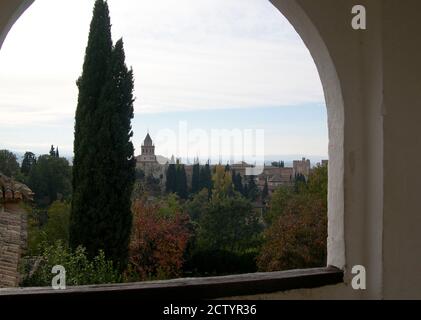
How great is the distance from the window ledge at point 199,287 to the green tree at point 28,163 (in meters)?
4.57

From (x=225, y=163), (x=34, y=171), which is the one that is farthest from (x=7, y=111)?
(x=225, y=163)

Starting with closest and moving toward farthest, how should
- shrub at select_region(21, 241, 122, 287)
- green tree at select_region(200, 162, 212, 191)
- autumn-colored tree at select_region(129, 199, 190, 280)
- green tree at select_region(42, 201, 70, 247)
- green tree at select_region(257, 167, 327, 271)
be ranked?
shrub at select_region(21, 241, 122, 287) < green tree at select_region(257, 167, 327, 271) < green tree at select_region(200, 162, 212, 191) < autumn-colored tree at select_region(129, 199, 190, 280) < green tree at select_region(42, 201, 70, 247)

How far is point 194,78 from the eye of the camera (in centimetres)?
576

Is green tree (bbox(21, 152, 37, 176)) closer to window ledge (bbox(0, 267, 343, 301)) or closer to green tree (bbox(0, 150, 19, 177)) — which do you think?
green tree (bbox(0, 150, 19, 177))

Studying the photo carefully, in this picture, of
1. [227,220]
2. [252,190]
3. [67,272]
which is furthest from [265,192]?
[67,272]

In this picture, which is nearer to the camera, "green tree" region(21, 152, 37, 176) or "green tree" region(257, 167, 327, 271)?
"green tree" region(257, 167, 327, 271)

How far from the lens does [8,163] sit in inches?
181

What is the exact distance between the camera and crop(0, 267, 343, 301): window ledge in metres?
1.06

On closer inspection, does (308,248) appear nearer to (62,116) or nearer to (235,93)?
(235,93)

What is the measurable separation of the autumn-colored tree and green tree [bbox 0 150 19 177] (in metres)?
1.99

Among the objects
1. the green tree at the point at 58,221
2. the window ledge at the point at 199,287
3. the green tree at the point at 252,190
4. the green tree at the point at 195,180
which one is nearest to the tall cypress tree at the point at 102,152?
the green tree at the point at 58,221

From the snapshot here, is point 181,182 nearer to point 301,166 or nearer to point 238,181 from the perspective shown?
point 238,181

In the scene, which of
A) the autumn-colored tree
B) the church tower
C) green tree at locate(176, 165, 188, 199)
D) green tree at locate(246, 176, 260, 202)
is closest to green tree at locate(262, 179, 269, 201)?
green tree at locate(246, 176, 260, 202)
